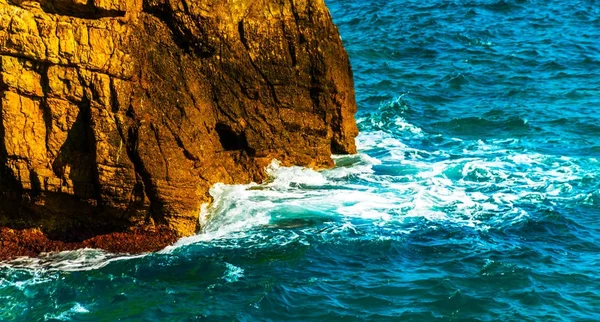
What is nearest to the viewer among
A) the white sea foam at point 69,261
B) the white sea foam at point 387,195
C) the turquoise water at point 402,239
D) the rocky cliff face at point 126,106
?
the turquoise water at point 402,239

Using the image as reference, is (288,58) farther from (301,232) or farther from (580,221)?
(580,221)

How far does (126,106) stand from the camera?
14664mm

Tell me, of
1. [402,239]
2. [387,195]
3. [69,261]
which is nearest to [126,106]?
[69,261]

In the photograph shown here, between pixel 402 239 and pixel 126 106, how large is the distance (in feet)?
16.9

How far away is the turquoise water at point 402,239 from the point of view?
12930mm

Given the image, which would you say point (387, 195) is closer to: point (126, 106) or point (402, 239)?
point (402, 239)

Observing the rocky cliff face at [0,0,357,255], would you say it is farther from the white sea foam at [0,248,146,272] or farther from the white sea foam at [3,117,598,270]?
the white sea foam at [3,117,598,270]

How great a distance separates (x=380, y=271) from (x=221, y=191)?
3678 mm

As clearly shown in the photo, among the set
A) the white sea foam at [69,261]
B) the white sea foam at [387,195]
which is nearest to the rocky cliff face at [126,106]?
the white sea foam at [69,261]

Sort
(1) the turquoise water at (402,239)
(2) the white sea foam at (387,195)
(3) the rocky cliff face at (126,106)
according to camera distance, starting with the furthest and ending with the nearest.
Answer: (2) the white sea foam at (387,195)
(3) the rocky cliff face at (126,106)
(1) the turquoise water at (402,239)

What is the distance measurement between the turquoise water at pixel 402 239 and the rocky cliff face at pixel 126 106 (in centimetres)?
72

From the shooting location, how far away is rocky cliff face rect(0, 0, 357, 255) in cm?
1431

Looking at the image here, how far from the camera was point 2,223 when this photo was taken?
1502 cm

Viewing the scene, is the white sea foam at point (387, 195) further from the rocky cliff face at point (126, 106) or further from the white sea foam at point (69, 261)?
the rocky cliff face at point (126, 106)
